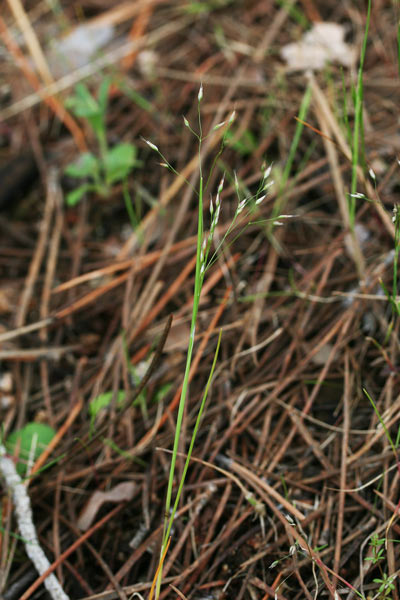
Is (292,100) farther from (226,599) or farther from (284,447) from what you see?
(226,599)

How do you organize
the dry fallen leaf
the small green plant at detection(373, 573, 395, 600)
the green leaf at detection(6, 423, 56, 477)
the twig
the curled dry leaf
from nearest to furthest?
the small green plant at detection(373, 573, 395, 600) → the twig → the curled dry leaf → the green leaf at detection(6, 423, 56, 477) → the dry fallen leaf

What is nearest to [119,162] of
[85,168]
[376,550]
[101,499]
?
[85,168]

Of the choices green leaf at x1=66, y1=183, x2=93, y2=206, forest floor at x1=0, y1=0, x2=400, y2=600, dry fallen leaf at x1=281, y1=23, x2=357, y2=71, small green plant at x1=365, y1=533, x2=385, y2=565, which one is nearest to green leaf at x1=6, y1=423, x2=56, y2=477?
forest floor at x1=0, y1=0, x2=400, y2=600

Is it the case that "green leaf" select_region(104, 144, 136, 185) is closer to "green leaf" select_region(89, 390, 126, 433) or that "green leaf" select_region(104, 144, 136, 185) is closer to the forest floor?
the forest floor

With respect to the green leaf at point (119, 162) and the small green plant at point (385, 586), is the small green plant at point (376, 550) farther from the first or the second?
the green leaf at point (119, 162)

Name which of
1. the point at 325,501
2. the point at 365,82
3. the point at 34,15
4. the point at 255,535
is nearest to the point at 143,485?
the point at 255,535

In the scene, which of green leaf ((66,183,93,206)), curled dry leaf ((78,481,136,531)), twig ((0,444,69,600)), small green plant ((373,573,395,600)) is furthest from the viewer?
green leaf ((66,183,93,206))

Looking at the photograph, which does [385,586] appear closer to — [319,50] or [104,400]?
[104,400]
